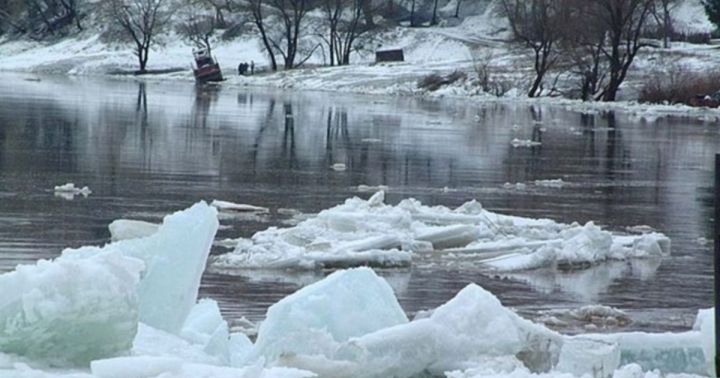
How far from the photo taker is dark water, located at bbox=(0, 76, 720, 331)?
1162cm

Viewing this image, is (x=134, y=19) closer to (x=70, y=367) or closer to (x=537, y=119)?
(x=537, y=119)

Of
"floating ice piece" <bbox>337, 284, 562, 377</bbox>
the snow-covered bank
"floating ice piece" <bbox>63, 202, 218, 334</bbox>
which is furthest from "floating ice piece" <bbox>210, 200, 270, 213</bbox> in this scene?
the snow-covered bank

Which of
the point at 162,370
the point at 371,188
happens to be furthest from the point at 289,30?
the point at 162,370

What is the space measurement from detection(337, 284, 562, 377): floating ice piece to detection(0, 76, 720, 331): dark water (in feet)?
7.88

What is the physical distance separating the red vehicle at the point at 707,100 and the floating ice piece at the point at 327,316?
49.7 metres

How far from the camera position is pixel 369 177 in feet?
69.1

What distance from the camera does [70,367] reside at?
6895 mm

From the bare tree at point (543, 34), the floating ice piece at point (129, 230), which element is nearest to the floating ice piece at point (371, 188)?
the floating ice piece at point (129, 230)

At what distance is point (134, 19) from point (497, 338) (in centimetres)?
9201

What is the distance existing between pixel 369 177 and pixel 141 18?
7941cm

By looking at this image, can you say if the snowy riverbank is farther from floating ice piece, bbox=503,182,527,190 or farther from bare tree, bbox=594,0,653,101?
bare tree, bbox=594,0,653,101

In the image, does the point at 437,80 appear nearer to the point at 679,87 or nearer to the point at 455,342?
the point at 679,87

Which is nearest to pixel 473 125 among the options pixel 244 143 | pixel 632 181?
pixel 244 143

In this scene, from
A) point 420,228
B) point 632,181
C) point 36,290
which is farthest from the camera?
point 632,181
